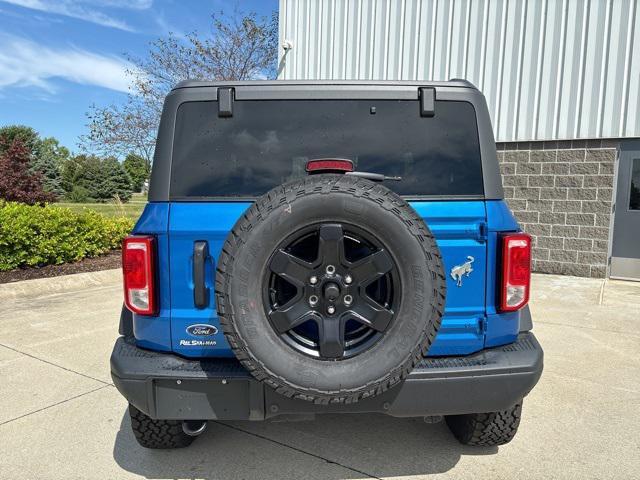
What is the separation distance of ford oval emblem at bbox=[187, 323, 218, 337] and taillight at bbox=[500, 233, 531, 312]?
137 cm

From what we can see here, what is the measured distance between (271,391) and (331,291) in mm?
549

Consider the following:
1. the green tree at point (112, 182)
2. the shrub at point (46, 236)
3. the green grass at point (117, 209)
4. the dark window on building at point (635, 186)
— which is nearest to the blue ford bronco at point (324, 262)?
the shrub at point (46, 236)

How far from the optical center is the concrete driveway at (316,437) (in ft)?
8.11

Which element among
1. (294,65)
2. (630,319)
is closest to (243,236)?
(630,319)

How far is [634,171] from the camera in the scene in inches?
294

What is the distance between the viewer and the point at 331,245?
1.89 metres

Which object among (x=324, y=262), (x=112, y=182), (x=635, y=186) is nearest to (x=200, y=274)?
(x=324, y=262)

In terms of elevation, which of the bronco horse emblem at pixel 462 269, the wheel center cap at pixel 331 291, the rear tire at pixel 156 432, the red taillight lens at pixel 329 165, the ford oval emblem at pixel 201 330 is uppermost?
the red taillight lens at pixel 329 165

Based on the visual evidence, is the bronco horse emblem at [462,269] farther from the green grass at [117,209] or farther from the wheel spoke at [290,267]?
the green grass at [117,209]

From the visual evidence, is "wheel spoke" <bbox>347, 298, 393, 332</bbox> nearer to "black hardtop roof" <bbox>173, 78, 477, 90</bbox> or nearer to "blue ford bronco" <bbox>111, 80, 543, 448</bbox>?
"blue ford bronco" <bbox>111, 80, 543, 448</bbox>

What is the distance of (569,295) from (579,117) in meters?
3.15

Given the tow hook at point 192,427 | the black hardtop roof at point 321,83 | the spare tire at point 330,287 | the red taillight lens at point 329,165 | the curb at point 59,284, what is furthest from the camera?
the curb at point 59,284

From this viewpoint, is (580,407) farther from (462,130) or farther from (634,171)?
(634,171)

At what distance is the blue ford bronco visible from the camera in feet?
6.10
